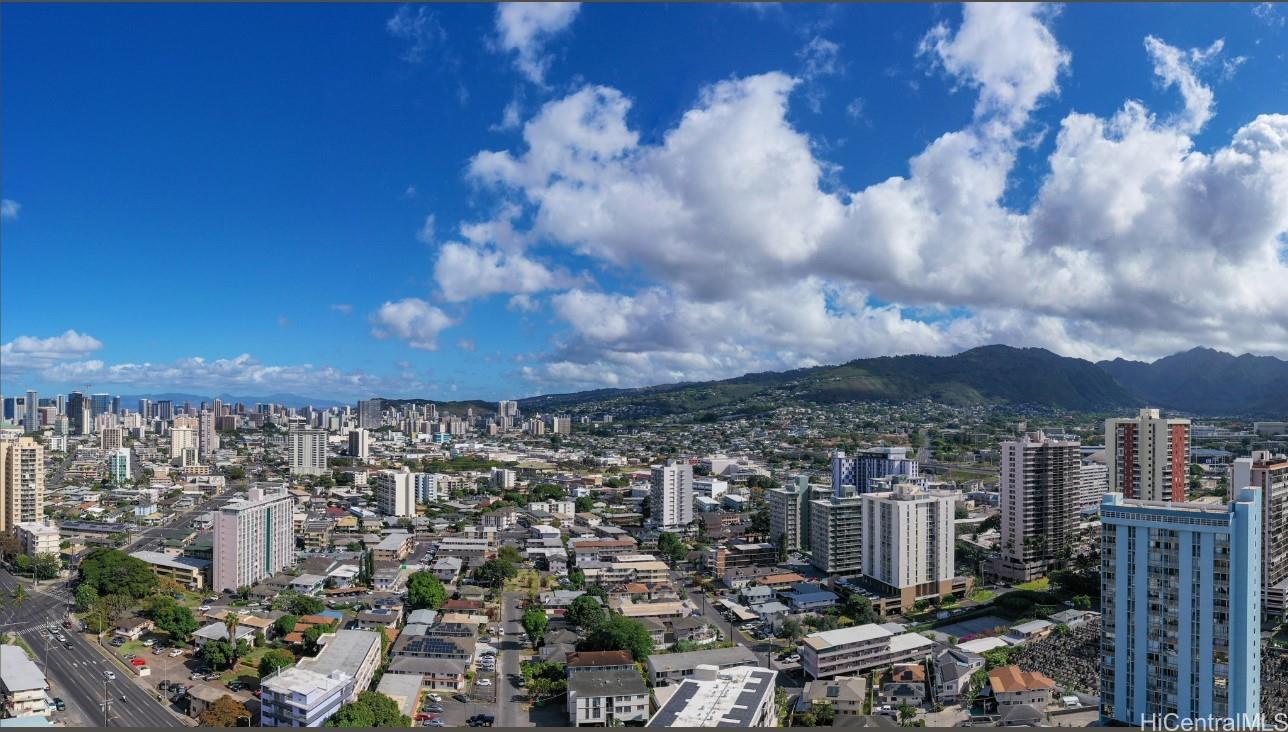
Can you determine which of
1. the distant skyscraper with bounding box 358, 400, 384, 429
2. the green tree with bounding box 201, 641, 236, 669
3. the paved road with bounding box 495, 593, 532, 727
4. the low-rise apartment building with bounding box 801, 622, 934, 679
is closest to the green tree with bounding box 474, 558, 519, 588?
the paved road with bounding box 495, 593, 532, 727

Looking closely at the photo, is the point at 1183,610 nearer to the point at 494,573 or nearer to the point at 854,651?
the point at 854,651

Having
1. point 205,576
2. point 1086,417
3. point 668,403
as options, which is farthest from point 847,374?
point 205,576

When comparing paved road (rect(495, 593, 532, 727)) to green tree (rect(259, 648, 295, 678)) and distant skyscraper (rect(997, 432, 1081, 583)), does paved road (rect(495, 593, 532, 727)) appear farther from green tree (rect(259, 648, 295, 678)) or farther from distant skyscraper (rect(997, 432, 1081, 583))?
distant skyscraper (rect(997, 432, 1081, 583))

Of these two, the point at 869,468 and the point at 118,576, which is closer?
the point at 118,576

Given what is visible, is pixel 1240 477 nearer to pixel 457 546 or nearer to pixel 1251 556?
pixel 1251 556

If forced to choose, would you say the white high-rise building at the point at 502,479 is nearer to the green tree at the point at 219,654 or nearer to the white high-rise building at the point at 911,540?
the white high-rise building at the point at 911,540

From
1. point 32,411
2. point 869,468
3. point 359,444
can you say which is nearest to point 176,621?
point 869,468
